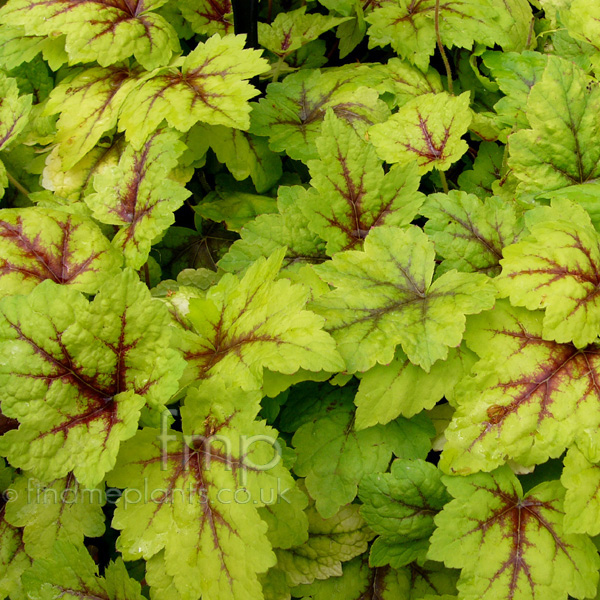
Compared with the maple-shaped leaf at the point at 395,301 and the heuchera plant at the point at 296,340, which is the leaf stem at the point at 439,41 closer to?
the heuchera plant at the point at 296,340

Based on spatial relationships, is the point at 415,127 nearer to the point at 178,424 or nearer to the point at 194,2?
the point at 194,2

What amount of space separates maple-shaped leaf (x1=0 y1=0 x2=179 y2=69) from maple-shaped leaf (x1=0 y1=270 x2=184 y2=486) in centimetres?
80

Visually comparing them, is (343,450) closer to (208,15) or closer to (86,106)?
(86,106)

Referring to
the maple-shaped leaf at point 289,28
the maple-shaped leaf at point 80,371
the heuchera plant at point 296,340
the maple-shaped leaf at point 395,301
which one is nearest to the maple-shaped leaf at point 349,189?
the heuchera plant at point 296,340

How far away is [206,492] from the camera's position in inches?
43.7

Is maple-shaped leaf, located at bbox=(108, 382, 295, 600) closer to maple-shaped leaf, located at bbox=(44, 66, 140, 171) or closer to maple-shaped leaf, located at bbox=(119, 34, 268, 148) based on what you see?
maple-shaped leaf, located at bbox=(119, 34, 268, 148)

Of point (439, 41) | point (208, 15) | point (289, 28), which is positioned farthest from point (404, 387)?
point (208, 15)

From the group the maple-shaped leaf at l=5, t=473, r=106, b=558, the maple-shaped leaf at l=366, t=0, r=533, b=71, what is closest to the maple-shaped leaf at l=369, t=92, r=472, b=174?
the maple-shaped leaf at l=366, t=0, r=533, b=71

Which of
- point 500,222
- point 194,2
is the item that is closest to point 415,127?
point 500,222

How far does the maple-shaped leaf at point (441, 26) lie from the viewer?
180cm

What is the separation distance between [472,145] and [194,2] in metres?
1.03

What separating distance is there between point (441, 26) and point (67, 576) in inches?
72.1

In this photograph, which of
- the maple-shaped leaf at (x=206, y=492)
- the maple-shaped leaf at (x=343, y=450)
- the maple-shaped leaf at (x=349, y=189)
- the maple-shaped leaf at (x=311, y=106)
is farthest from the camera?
the maple-shaped leaf at (x=311, y=106)

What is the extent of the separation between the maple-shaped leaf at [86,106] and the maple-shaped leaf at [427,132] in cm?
72
